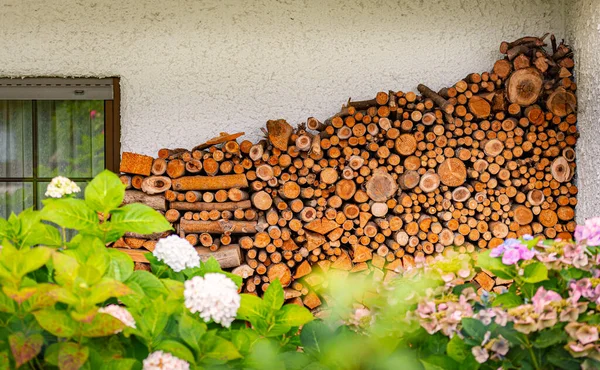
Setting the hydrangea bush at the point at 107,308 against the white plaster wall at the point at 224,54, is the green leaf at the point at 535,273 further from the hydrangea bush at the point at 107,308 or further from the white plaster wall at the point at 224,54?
the white plaster wall at the point at 224,54

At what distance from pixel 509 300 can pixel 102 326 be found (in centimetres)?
62

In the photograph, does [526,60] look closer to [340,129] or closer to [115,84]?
[340,129]

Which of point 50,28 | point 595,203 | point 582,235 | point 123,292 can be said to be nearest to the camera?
point 123,292

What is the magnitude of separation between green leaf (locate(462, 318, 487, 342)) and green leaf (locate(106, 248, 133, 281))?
0.54 metres

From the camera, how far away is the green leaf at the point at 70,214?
3.48 feet

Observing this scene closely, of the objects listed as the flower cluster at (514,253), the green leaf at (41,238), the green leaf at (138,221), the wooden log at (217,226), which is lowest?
the wooden log at (217,226)

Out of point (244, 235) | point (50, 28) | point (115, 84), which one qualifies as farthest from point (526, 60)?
point (50, 28)

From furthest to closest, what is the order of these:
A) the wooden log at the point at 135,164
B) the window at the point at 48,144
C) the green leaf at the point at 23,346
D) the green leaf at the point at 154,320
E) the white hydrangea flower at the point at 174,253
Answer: the window at the point at 48,144
the wooden log at the point at 135,164
the white hydrangea flower at the point at 174,253
the green leaf at the point at 154,320
the green leaf at the point at 23,346

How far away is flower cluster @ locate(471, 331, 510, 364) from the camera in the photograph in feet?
3.04

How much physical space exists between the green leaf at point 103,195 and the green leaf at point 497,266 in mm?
611

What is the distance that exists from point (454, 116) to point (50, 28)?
2.43m

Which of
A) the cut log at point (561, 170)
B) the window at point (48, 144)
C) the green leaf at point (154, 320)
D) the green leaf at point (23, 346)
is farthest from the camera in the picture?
the window at point (48, 144)

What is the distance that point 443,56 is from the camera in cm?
394

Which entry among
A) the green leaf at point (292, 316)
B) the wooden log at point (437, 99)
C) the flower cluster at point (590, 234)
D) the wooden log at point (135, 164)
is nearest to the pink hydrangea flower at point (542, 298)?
the flower cluster at point (590, 234)
